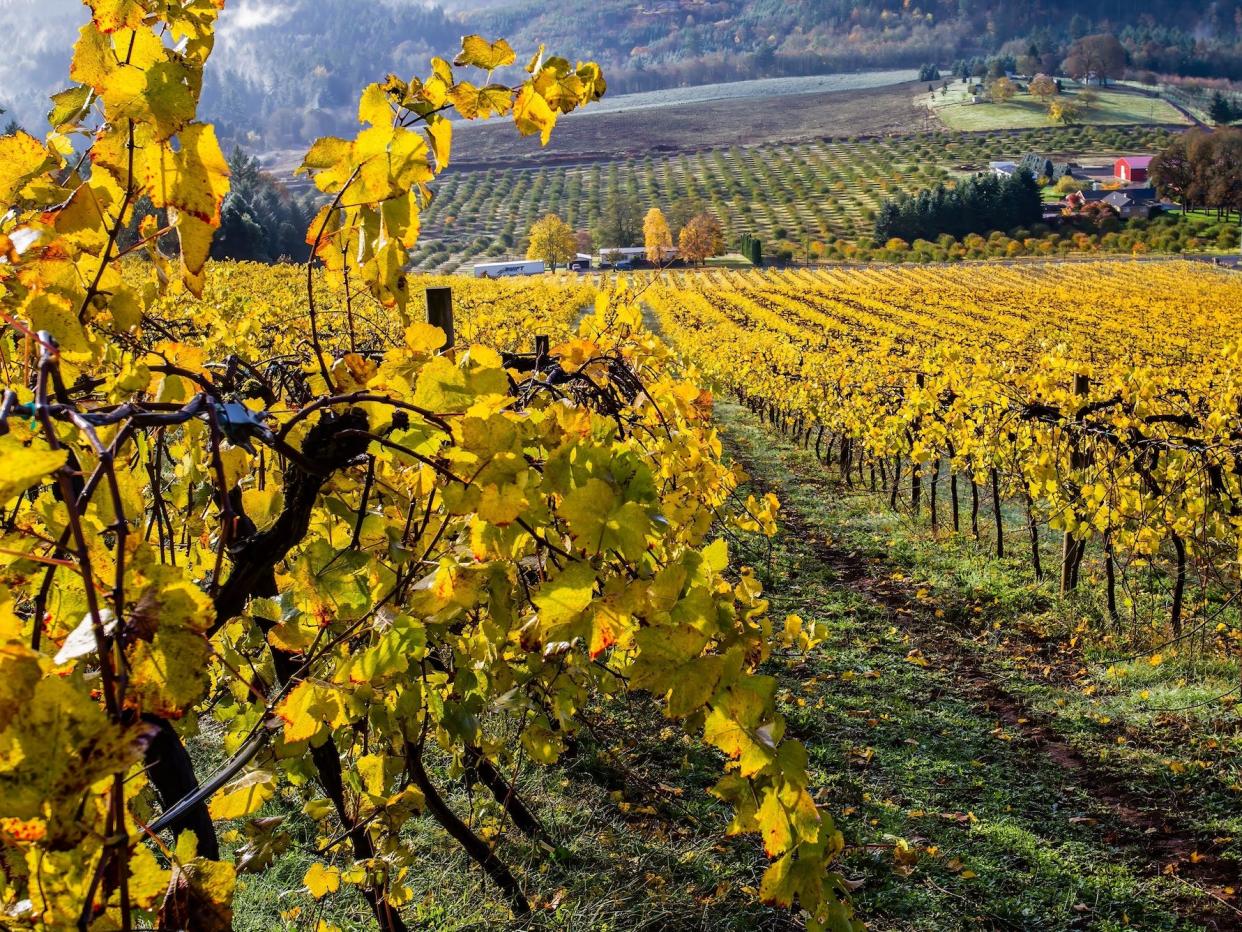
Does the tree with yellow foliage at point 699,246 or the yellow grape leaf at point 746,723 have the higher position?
→ the tree with yellow foliage at point 699,246

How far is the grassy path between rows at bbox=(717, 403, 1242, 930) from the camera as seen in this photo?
141 inches

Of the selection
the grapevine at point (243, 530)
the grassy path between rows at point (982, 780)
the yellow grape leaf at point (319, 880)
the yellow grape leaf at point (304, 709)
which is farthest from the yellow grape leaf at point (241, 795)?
the grassy path between rows at point (982, 780)

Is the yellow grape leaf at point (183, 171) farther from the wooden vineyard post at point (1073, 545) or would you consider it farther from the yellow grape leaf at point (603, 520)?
the wooden vineyard post at point (1073, 545)

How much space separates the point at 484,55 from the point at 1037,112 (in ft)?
468

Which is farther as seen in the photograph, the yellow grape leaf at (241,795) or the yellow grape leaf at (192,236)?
the yellow grape leaf at (241,795)

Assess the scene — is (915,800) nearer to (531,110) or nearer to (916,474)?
(531,110)

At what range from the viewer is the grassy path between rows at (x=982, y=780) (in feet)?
11.7

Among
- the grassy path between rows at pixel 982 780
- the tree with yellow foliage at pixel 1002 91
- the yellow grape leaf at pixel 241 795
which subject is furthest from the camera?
the tree with yellow foliage at pixel 1002 91

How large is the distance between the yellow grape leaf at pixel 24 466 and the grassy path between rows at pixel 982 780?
1684 millimetres

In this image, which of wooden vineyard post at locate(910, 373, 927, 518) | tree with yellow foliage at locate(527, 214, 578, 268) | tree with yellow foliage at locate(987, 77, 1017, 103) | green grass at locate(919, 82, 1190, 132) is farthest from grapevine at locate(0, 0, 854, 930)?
tree with yellow foliage at locate(987, 77, 1017, 103)

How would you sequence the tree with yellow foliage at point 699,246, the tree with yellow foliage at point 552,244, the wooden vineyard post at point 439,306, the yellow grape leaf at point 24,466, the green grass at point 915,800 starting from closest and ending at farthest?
the yellow grape leaf at point 24,466
the tree with yellow foliage at point 699,246
the wooden vineyard post at point 439,306
the green grass at point 915,800
the tree with yellow foliage at point 552,244

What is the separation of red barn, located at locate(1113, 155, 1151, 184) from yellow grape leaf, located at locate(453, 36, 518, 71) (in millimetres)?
93452

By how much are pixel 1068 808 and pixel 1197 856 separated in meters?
0.56

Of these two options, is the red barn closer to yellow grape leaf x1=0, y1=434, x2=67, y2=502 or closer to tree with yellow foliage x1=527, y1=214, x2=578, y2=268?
tree with yellow foliage x1=527, y1=214, x2=578, y2=268
